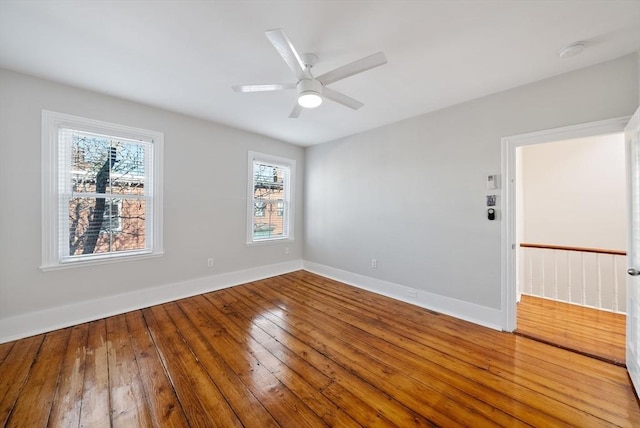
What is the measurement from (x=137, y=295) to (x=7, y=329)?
1.03m

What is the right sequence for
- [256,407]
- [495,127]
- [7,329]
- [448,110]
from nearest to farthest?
[256,407] → [7,329] → [495,127] → [448,110]

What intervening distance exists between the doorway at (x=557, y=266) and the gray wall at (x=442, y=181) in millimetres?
115

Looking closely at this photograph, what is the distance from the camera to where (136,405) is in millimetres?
1597

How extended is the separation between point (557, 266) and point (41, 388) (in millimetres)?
5969

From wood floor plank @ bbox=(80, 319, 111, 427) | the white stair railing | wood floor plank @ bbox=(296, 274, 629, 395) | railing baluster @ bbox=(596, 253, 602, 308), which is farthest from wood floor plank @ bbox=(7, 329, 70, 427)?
railing baluster @ bbox=(596, 253, 602, 308)

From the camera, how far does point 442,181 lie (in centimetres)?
315

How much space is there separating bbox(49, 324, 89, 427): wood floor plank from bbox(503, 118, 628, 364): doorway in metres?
3.78

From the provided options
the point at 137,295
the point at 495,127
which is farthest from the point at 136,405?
the point at 495,127

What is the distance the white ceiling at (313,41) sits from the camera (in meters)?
1.61

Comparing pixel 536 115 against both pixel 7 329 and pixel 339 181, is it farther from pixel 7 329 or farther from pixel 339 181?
pixel 7 329

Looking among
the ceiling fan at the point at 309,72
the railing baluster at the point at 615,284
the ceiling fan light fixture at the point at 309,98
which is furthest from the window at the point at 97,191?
the railing baluster at the point at 615,284

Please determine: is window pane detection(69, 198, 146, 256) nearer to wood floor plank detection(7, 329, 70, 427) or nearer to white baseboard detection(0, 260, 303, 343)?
white baseboard detection(0, 260, 303, 343)

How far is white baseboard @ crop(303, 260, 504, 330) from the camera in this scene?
274 cm

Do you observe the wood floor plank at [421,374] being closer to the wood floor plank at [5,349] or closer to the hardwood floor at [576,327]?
the hardwood floor at [576,327]
